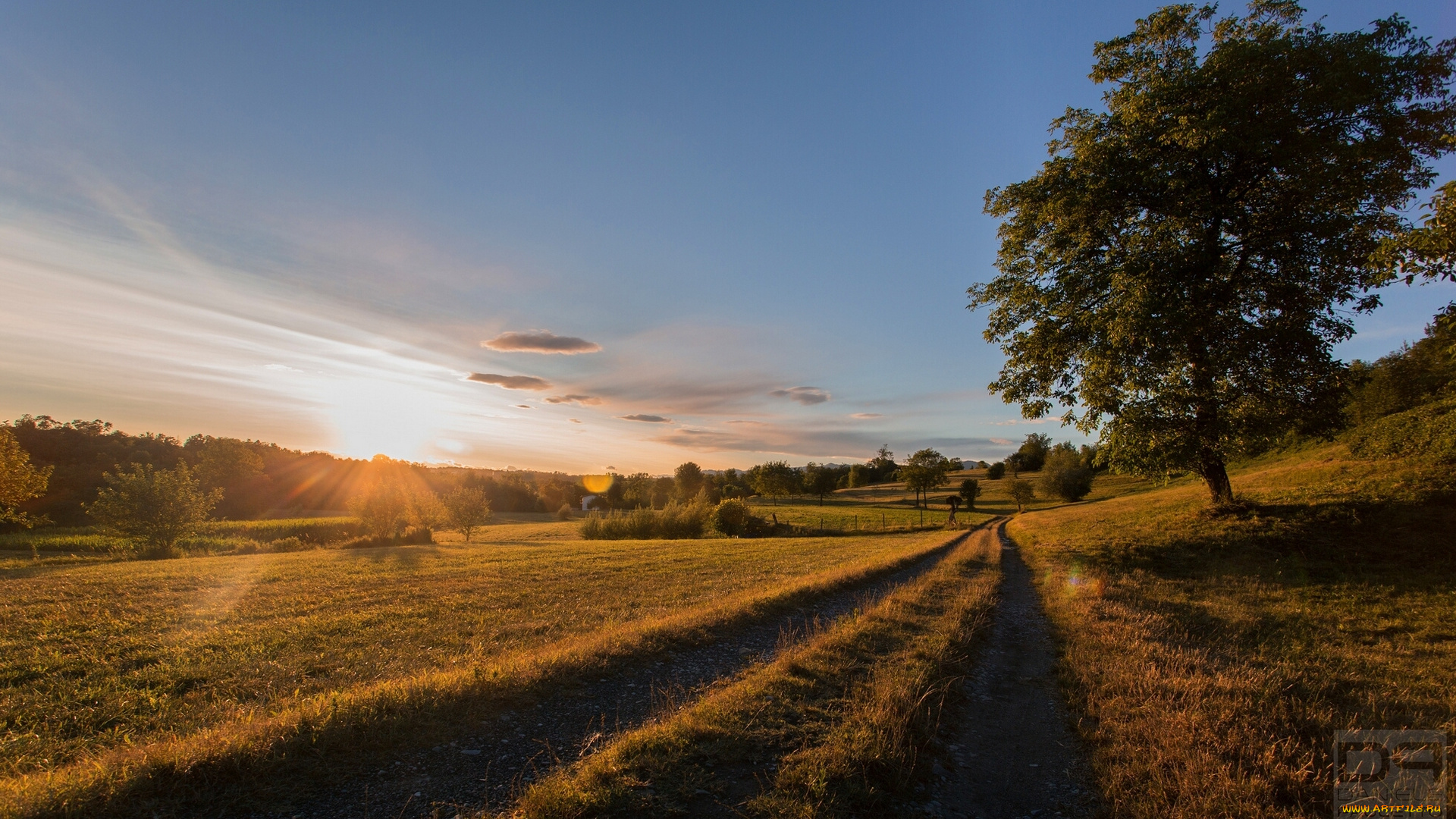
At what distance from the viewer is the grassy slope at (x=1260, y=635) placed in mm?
4988

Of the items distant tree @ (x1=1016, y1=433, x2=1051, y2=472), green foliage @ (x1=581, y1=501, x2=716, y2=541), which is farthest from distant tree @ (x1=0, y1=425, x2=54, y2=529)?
distant tree @ (x1=1016, y1=433, x2=1051, y2=472)

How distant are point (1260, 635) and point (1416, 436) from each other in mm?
18105

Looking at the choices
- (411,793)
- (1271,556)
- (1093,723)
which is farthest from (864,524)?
(411,793)

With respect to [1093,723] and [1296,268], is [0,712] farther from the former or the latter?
[1296,268]

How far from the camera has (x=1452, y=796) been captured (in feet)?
14.4

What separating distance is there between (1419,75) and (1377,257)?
10.2 m

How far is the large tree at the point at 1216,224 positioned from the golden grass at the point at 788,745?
12674 millimetres

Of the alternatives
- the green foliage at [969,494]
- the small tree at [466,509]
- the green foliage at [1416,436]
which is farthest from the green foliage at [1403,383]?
the small tree at [466,509]

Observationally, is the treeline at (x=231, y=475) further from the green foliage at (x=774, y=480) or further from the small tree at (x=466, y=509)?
the green foliage at (x=774, y=480)

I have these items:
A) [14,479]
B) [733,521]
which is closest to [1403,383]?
[733,521]

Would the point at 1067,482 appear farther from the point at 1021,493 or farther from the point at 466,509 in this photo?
the point at 466,509

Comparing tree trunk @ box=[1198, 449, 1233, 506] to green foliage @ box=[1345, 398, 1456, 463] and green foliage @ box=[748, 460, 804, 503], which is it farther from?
green foliage @ box=[748, 460, 804, 503]

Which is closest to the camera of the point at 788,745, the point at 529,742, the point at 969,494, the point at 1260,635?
the point at 788,745

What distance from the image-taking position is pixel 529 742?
581 cm
